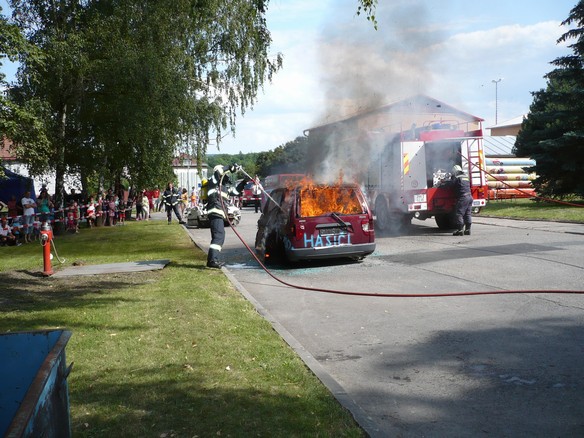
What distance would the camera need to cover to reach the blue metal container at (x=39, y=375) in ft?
9.49

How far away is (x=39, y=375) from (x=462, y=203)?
1378 cm

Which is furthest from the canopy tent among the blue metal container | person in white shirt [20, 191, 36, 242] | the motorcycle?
the blue metal container

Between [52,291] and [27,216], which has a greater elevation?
[27,216]

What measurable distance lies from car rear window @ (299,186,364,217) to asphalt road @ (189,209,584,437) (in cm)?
114

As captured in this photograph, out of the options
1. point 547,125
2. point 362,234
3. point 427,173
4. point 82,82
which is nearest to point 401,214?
point 427,173

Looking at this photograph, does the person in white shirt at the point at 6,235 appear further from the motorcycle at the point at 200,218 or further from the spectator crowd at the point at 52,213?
the motorcycle at the point at 200,218

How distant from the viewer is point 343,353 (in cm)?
593

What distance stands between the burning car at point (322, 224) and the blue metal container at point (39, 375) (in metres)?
7.81

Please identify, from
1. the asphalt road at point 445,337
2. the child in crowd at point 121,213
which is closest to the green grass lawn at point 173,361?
the asphalt road at point 445,337

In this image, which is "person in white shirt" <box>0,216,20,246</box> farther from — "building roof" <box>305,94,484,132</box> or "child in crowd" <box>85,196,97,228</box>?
"building roof" <box>305,94,484,132</box>

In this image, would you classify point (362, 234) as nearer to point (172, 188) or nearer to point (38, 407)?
point (38, 407)

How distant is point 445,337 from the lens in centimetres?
625

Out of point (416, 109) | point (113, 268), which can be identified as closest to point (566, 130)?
point (416, 109)

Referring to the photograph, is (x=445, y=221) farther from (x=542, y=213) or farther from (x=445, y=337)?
(x=445, y=337)
